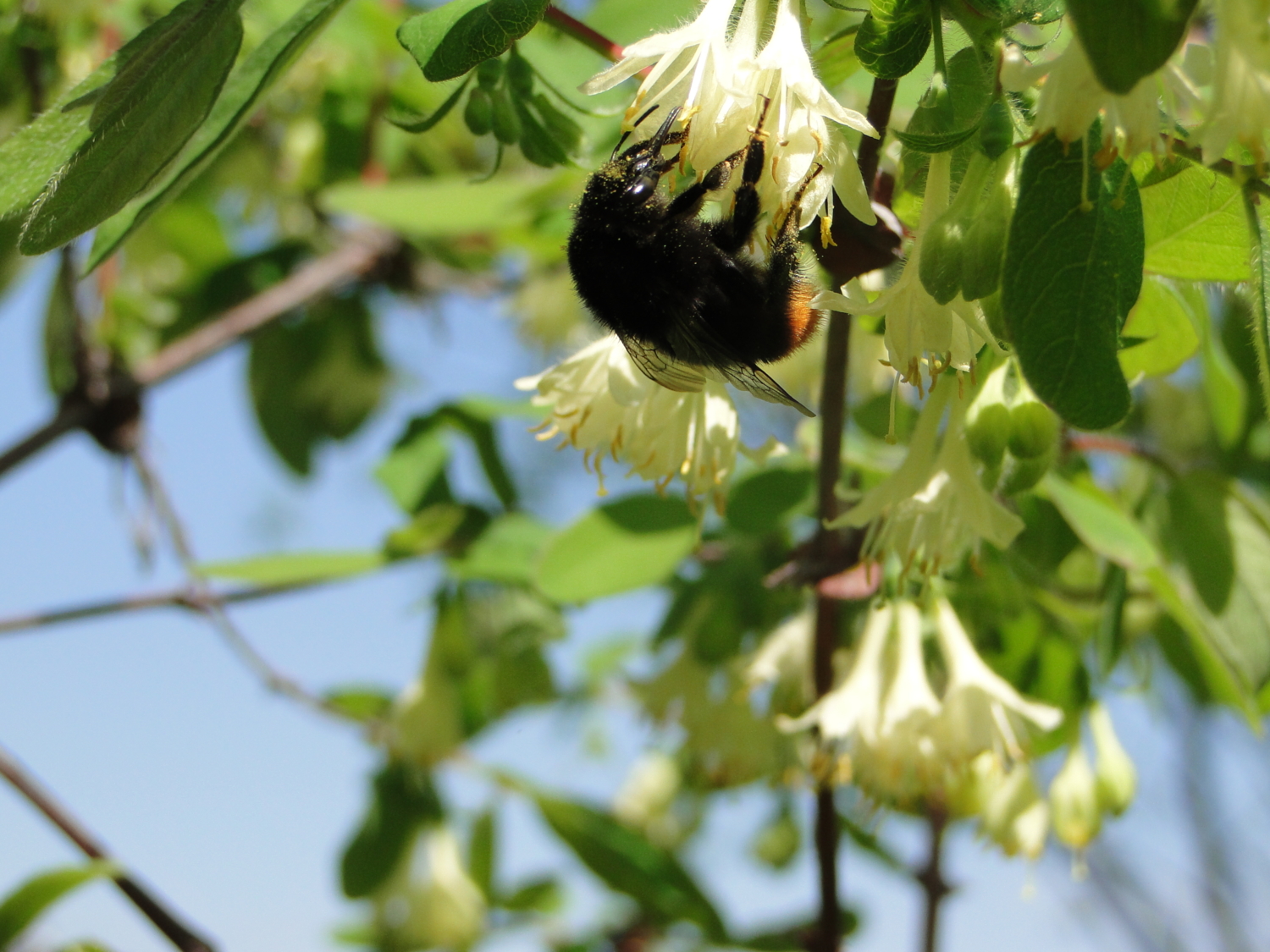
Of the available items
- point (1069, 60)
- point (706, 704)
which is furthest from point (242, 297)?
point (1069, 60)

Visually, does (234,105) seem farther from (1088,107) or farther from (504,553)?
(504,553)

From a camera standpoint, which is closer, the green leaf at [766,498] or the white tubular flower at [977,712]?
the white tubular flower at [977,712]

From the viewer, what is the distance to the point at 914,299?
0.90 m

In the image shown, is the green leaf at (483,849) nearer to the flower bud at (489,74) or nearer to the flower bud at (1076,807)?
the flower bud at (1076,807)

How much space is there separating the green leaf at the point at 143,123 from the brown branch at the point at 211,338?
1.46m

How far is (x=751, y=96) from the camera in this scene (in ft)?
2.93

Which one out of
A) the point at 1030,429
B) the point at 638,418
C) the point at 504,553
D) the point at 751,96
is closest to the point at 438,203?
the point at 504,553

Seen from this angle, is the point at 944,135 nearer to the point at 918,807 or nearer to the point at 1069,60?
the point at 1069,60

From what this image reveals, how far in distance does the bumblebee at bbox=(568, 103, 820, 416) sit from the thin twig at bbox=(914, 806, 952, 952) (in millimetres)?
1045

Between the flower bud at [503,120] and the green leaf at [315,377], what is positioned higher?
the flower bud at [503,120]

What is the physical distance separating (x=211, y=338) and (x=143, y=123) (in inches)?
71.3

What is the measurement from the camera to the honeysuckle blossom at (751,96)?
34.4 inches

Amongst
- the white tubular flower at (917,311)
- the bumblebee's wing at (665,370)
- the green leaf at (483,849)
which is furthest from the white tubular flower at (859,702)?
the green leaf at (483,849)

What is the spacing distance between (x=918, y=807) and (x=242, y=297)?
195 cm
